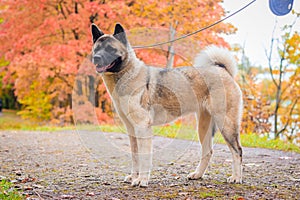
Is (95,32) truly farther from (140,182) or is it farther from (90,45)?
(90,45)

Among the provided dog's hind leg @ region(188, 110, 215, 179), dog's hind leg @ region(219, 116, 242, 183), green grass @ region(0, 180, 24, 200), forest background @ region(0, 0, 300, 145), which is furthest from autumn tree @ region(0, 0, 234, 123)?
green grass @ region(0, 180, 24, 200)

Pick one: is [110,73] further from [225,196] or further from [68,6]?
[68,6]

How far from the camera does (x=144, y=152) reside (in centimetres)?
349

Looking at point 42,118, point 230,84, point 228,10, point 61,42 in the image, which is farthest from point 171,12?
point 42,118

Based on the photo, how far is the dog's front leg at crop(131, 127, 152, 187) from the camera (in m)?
3.49

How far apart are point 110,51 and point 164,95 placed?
74cm

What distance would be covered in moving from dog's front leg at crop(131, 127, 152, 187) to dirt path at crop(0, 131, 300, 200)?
0.11m

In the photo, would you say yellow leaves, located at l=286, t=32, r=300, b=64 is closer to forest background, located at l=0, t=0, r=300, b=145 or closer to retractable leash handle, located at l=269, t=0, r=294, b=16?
forest background, located at l=0, t=0, r=300, b=145

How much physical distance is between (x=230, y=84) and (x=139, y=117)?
1056 mm

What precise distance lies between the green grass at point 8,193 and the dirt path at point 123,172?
0.11m

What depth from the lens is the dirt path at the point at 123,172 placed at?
325cm

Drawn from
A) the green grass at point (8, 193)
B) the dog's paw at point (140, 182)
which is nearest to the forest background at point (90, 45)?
the dog's paw at point (140, 182)

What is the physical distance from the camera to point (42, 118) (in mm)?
14023

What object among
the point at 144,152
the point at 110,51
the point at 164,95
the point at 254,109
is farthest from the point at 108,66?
the point at 254,109
